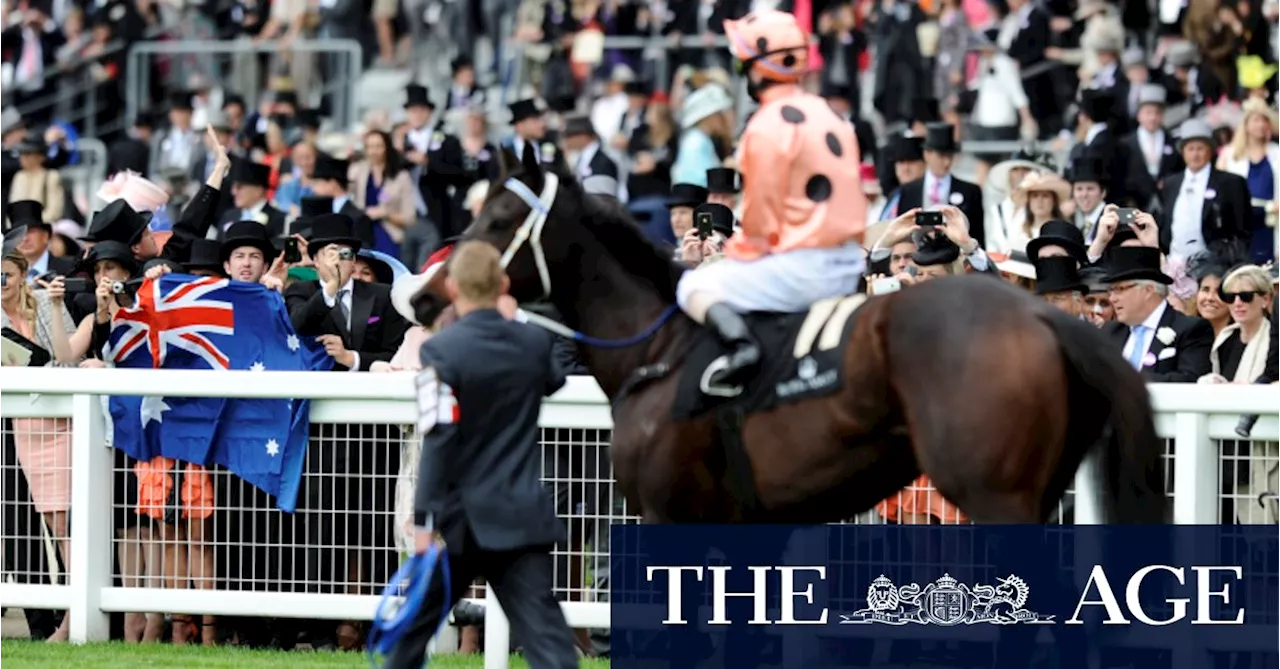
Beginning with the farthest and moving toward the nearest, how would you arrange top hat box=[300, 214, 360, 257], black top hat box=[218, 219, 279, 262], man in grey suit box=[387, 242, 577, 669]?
top hat box=[300, 214, 360, 257]
black top hat box=[218, 219, 279, 262]
man in grey suit box=[387, 242, 577, 669]

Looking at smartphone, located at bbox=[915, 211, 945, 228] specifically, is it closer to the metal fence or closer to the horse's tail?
the horse's tail

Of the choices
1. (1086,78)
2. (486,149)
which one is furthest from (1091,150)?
(486,149)

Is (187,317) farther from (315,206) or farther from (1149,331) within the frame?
(315,206)

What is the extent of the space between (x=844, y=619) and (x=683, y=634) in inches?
23.0

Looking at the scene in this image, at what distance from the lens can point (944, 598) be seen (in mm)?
8172

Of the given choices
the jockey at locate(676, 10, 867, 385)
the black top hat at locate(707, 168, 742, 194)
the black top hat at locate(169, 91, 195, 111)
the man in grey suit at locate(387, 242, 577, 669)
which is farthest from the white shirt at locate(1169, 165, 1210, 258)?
the black top hat at locate(169, 91, 195, 111)

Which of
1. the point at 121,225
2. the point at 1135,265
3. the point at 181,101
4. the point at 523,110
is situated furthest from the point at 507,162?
the point at 181,101

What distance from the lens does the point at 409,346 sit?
10.1 metres

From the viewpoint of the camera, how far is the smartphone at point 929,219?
9.93 metres

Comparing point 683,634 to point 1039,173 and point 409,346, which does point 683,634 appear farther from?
point 1039,173

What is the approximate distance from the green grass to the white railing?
0.51 feet

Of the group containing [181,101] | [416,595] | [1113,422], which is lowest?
[416,595]

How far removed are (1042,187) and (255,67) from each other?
12.0m

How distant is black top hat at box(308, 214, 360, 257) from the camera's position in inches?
437
